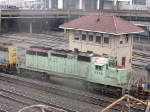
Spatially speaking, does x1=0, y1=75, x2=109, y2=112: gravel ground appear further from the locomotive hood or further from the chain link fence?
the chain link fence

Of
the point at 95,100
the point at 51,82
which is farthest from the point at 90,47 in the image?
the point at 95,100

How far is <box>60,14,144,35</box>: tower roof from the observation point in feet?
78.6

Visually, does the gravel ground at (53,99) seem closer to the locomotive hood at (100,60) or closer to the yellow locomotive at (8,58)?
the locomotive hood at (100,60)

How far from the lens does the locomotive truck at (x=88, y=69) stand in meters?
19.8

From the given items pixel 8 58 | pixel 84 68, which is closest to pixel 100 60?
pixel 84 68

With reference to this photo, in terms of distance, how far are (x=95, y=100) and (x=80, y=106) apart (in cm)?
172

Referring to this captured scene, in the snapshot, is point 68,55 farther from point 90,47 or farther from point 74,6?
point 74,6

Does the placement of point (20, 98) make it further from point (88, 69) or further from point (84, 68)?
point (88, 69)

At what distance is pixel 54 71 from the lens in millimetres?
23328

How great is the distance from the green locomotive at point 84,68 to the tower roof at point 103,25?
12.3ft

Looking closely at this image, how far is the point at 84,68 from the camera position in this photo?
69.9ft

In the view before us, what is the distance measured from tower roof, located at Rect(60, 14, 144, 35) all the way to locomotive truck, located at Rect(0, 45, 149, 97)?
377 centimetres

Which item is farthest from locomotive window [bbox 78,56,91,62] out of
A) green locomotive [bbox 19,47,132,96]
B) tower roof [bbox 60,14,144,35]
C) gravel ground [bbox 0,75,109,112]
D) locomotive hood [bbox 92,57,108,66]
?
tower roof [bbox 60,14,144,35]

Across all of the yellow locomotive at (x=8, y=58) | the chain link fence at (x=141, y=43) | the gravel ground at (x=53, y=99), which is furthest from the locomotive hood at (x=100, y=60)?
the chain link fence at (x=141, y=43)
